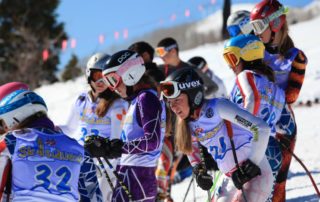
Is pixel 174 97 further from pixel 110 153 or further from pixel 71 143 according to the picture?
pixel 71 143

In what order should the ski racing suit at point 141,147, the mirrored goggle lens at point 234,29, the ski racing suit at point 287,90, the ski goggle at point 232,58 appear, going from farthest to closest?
1. the mirrored goggle lens at point 234,29
2. the ski racing suit at point 287,90
3. the ski goggle at point 232,58
4. the ski racing suit at point 141,147

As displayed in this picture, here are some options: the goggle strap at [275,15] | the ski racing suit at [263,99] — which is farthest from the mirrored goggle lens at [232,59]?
the goggle strap at [275,15]

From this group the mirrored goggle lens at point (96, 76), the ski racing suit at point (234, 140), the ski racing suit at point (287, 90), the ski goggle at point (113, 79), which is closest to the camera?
the ski racing suit at point (234, 140)

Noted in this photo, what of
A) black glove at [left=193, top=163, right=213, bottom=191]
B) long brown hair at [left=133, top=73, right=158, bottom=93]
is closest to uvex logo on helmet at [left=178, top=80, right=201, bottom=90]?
long brown hair at [left=133, top=73, right=158, bottom=93]

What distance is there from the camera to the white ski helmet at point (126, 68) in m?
5.38

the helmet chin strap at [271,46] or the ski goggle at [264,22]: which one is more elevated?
the ski goggle at [264,22]

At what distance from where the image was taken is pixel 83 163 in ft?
14.7

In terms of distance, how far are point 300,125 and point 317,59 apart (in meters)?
5.97

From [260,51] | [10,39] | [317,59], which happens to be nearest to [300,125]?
[317,59]

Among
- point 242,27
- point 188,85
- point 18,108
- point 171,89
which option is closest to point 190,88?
point 188,85

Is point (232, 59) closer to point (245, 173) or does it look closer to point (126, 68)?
point (126, 68)

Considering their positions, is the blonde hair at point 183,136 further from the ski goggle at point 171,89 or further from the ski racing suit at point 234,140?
the ski goggle at point 171,89

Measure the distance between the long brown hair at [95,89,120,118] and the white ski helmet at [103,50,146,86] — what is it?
0.87 meters

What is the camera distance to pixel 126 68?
5371 mm
